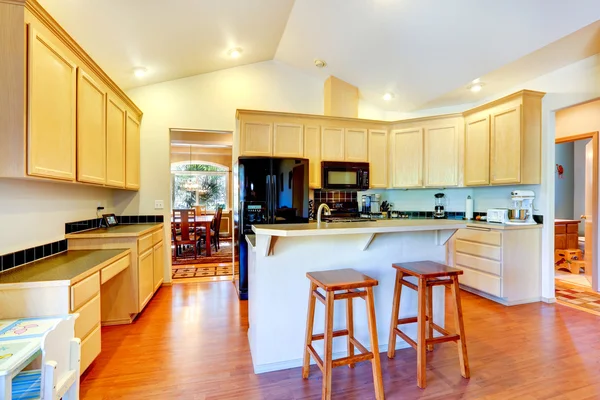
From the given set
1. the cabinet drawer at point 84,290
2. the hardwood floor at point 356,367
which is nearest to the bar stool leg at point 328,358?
the hardwood floor at point 356,367

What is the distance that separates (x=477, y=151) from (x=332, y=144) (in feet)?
6.21

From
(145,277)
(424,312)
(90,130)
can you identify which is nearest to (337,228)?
(424,312)

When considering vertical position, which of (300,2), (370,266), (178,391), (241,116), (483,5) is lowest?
(178,391)

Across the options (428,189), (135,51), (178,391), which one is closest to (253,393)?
(178,391)

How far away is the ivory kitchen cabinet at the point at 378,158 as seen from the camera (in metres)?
4.35

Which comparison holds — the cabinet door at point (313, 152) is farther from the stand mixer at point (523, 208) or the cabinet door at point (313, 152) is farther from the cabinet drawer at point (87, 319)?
the cabinet drawer at point (87, 319)

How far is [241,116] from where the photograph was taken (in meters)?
3.81

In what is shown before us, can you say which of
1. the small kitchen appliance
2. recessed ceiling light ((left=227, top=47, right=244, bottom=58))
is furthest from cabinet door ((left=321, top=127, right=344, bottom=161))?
the small kitchen appliance

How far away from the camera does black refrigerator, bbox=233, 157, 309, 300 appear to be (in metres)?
3.47

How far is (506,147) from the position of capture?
3.45 metres

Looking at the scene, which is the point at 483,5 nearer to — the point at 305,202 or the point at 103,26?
the point at 305,202

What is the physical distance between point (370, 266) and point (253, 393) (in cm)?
117

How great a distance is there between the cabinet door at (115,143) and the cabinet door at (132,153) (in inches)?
5.0

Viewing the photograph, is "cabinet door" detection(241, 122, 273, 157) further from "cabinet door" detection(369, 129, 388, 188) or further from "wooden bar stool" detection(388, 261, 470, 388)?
"wooden bar stool" detection(388, 261, 470, 388)
